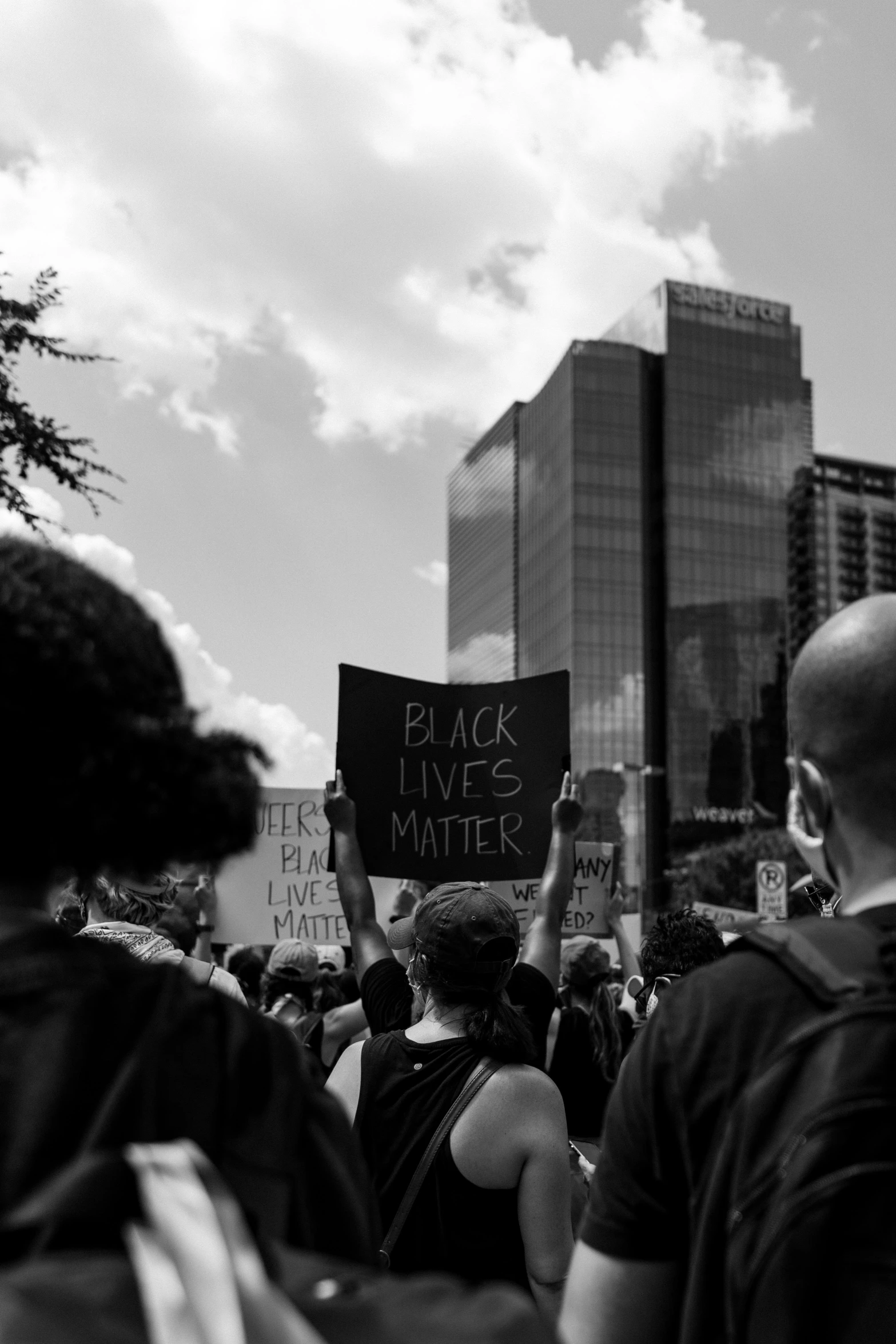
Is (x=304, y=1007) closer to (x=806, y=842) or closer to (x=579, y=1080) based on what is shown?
(x=579, y=1080)

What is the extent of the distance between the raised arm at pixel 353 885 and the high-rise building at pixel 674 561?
9410 cm

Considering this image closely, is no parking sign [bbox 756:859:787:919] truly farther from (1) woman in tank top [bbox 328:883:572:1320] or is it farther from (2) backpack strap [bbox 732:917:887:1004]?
(2) backpack strap [bbox 732:917:887:1004]

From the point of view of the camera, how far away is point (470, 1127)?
3.18m

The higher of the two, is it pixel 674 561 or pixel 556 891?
pixel 674 561

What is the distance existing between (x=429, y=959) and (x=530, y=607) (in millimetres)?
109945

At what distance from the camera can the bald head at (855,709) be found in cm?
197

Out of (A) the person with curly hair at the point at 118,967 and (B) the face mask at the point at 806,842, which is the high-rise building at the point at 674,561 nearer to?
(B) the face mask at the point at 806,842

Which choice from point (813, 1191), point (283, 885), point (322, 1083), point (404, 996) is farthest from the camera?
point (283, 885)

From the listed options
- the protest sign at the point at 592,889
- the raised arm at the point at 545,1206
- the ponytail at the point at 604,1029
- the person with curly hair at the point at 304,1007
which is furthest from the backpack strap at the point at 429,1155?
the protest sign at the point at 592,889

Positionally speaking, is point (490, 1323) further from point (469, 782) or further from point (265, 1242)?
point (469, 782)

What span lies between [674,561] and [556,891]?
10080 cm

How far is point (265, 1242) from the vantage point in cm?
132

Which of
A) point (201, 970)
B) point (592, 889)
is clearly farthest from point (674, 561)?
point (201, 970)

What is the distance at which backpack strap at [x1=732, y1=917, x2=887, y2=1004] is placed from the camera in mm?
1726
